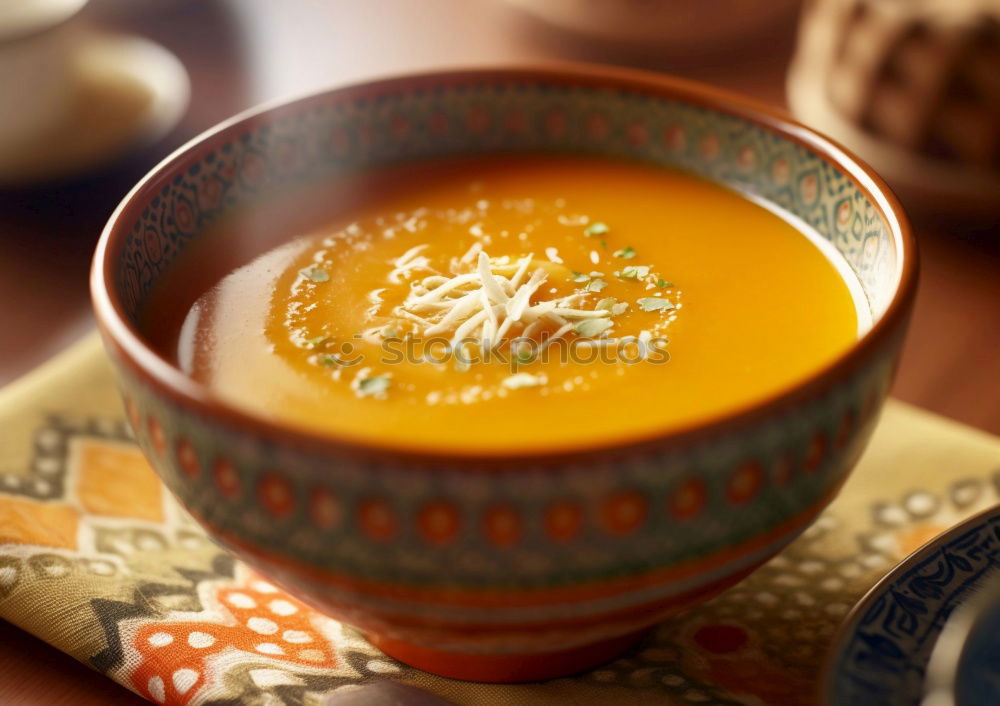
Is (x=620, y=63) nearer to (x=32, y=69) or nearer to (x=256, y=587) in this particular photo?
(x=32, y=69)

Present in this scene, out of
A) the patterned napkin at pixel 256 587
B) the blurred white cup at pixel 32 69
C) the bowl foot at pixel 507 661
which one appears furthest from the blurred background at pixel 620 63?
the bowl foot at pixel 507 661

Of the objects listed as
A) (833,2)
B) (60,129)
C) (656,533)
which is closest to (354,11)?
(60,129)

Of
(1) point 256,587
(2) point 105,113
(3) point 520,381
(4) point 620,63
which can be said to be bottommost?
(1) point 256,587

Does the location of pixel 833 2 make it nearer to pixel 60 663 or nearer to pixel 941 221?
pixel 941 221

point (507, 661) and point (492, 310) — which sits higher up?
point (492, 310)

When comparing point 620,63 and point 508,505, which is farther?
point 620,63

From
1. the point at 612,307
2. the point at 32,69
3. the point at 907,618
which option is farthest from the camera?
the point at 32,69

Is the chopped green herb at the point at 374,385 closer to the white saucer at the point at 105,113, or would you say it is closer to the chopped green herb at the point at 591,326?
the chopped green herb at the point at 591,326

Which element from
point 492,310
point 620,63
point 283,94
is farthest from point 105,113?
point 492,310

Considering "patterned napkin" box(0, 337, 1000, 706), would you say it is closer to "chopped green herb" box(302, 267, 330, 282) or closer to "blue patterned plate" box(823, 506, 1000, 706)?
"blue patterned plate" box(823, 506, 1000, 706)
